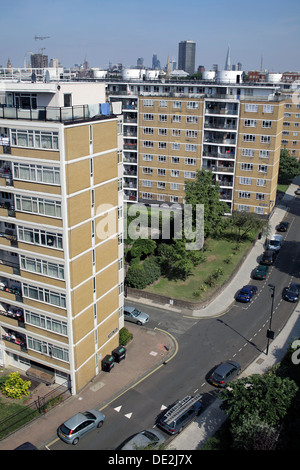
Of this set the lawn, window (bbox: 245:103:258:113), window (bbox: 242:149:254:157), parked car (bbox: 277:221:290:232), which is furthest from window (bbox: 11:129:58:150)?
parked car (bbox: 277:221:290:232)

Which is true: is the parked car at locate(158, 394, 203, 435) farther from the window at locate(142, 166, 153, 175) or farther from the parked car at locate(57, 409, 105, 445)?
the window at locate(142, 166, 153, 175)

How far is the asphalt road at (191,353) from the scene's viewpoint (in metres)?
29.2

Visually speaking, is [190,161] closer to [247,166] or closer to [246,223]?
[247,166]

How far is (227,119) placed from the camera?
222ft

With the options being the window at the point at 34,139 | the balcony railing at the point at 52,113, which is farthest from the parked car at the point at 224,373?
the balcony railing at the point at 52,113

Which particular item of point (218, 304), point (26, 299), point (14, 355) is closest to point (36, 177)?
point (26, 299)

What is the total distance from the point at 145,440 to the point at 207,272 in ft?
89.8

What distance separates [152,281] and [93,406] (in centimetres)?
2003

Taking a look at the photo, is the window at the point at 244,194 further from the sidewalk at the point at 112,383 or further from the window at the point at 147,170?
the sidewalk at the point at 112,383

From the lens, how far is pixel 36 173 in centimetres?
2817

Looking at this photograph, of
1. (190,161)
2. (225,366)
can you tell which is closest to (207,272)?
(225,366)

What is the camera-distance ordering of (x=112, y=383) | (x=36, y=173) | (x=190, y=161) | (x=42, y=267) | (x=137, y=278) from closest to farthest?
1. (x=36, y=173)
2. (x=42, y=267)
3. (x=112, y=383)
4. (x=137, y=278)
5. (x=190, y=161)

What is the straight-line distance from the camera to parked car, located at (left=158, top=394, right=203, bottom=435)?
27.9m

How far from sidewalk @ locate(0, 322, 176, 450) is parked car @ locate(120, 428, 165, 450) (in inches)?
192
